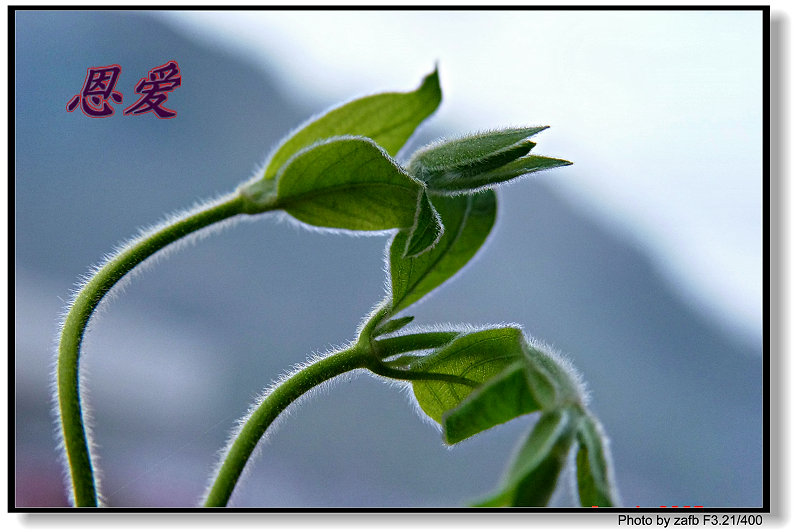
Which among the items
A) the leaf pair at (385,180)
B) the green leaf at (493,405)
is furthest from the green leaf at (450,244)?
the green leaf at (493,405)

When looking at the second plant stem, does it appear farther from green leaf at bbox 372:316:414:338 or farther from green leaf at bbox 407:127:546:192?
green leaf at bbox 407:127:546:192

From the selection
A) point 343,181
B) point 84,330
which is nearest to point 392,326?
point 343,181

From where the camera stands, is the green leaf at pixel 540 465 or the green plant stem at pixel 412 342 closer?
the green leaf at pixel 540 465

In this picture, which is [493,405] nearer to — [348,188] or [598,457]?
[598,457]

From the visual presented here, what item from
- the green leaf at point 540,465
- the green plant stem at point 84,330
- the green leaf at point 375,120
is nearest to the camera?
the green leaf at point 540,465

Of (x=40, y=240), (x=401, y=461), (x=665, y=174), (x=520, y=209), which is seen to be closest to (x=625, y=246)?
(x=520, y=209)

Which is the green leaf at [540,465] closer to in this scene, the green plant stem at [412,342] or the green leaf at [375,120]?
the green plant stem at [412,342]
